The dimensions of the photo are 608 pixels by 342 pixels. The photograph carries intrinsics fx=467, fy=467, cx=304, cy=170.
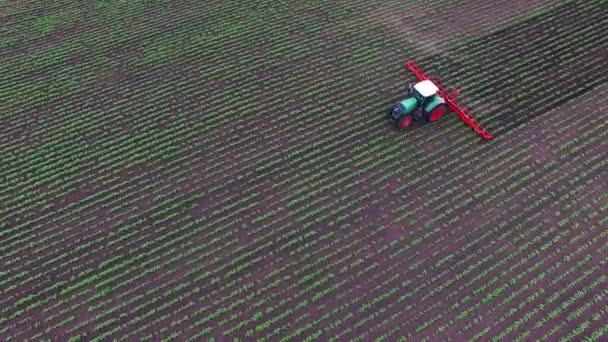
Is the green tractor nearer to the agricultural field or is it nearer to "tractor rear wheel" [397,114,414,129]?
"tractor rear wheel" [397,114,414,129]

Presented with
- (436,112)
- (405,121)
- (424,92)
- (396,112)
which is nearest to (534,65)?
(436,112)

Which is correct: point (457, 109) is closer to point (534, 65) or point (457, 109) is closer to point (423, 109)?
point (423, 109)

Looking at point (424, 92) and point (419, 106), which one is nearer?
point (424, 92)

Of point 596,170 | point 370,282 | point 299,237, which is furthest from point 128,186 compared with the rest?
point 596,170

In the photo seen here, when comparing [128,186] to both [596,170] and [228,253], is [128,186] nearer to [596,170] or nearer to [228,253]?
[228,253]

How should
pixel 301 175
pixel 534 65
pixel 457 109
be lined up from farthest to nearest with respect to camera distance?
1. pixel 534 65
2. pixel 457 109
3. pixel 301 175

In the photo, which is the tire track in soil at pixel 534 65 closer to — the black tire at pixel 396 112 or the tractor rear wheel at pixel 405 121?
the tractor rear wheel at pixel 405 121

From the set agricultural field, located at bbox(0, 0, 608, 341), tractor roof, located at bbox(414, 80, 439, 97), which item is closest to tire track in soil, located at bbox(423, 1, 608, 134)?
agricultural field, located at bbox(0, 0, 608, 341)

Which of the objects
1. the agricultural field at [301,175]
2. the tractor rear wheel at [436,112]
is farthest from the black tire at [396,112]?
the tractor rear wheel at [436,112]
